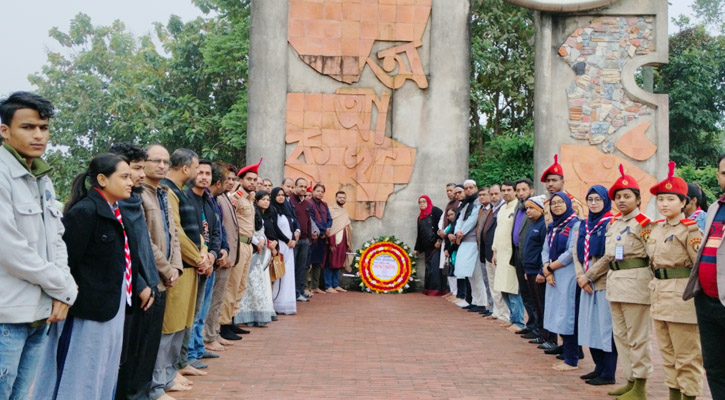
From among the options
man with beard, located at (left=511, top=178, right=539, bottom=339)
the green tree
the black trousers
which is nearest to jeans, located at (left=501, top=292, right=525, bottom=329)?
man with beard, located at (left=511, top=178, right=539, bottom=339)

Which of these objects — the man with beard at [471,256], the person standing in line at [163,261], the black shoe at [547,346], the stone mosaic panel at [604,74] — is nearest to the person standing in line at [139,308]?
the person standing in line at [163,261]

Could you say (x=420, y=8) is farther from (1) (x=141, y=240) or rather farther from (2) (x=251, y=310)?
(1) (x=141, y=240)

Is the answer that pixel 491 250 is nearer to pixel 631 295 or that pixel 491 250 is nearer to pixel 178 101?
pixel 631 295

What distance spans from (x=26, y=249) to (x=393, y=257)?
11962 millimetres

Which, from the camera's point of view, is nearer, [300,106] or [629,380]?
[629,380]

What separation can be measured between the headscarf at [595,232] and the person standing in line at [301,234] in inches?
262

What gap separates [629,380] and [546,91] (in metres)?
9.05

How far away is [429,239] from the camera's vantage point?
1493cm

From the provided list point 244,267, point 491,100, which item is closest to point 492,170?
point 491,100

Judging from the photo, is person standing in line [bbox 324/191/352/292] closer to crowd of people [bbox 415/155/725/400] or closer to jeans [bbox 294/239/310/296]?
jeans [bbox 294/239/310/296]

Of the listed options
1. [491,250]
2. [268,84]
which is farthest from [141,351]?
[268,84]

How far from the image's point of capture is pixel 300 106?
15.5 m

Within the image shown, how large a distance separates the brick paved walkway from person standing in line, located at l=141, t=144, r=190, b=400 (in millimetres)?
320

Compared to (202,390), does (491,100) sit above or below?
above
